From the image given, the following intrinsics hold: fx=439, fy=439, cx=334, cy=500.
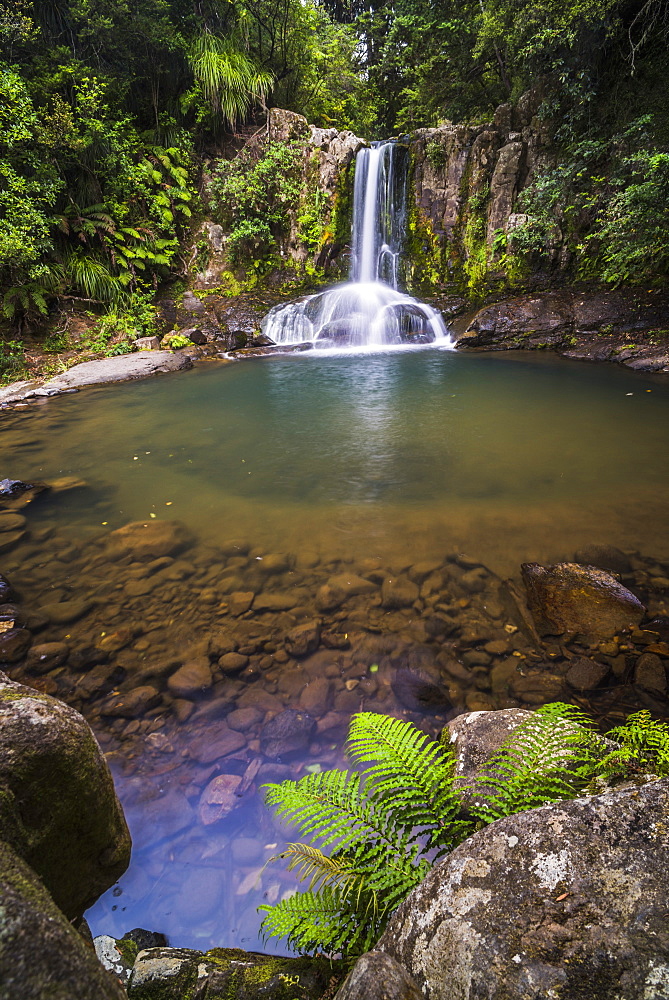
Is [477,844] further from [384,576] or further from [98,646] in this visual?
[98,646]

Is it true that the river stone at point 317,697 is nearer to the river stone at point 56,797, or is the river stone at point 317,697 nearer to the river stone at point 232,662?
the river stone at point 232,662

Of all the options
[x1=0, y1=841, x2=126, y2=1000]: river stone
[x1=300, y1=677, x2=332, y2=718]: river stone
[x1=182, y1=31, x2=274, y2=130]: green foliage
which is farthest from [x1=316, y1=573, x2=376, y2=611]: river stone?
[x1=182, y1=31, x2=274, y2=130]: green foliage

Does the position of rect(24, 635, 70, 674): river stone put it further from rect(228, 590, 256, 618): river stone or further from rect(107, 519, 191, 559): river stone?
rect(228, 590, 256, 618): river stone

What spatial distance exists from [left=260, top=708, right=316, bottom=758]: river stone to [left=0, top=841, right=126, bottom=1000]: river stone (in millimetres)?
1689

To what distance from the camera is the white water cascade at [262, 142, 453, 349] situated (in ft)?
41.0

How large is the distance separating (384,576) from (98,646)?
7.03 ft

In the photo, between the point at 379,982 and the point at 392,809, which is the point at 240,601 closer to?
the point at 392,809

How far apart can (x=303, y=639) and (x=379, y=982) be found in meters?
2.20

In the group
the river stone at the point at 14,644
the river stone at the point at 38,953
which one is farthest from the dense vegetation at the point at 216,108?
the river stone at the point at 38,953

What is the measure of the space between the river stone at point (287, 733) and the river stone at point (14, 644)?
5.99ft

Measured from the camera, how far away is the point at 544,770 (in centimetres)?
145

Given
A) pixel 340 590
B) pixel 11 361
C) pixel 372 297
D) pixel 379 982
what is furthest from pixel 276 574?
pixel 372 297

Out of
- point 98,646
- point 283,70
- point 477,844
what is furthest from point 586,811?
point 283,70

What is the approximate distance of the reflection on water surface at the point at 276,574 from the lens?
6.95 feet
